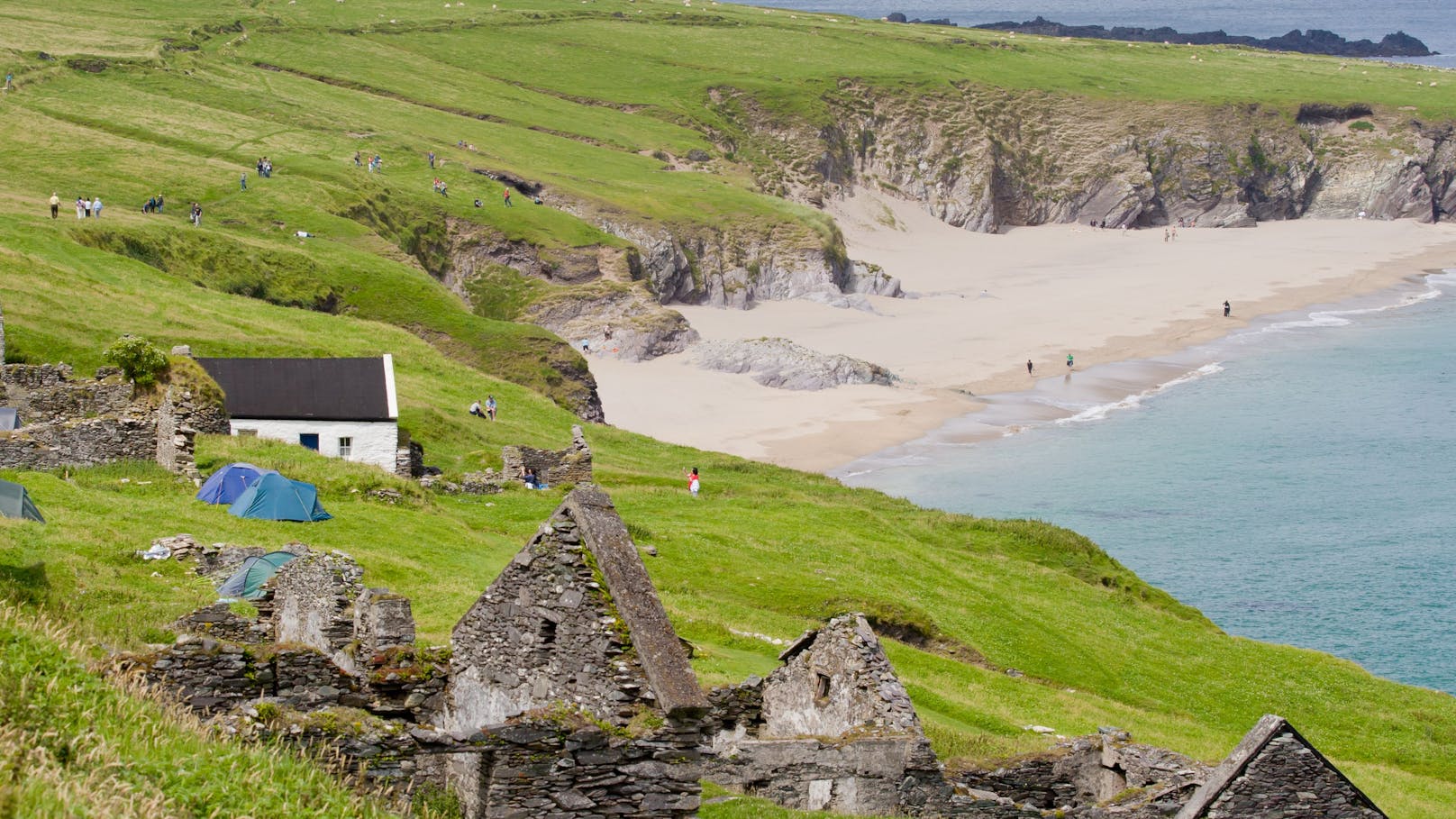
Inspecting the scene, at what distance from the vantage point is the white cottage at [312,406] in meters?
53.1

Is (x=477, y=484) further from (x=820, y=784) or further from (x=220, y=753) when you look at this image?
(x=220, y=753)

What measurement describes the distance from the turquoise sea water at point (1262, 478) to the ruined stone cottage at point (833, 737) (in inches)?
1803

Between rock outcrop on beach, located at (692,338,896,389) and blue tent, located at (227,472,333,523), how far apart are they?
7836cm

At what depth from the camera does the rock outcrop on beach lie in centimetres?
11562

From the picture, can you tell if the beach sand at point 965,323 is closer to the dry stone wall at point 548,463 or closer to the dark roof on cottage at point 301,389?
the dry stone wall at point 548,463

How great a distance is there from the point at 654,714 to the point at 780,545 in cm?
3760

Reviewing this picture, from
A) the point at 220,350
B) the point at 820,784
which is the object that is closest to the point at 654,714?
the point at 820,784

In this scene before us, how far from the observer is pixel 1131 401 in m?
114

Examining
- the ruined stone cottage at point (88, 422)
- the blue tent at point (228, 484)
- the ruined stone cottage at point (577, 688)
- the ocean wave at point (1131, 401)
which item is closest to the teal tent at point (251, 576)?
the blue tent at point (228, 484)

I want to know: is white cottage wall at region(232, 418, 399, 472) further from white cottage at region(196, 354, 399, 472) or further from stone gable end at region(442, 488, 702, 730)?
stone gable end at region(442, 488, 702, 730)

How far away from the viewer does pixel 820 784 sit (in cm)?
1947

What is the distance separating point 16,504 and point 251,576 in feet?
18.6

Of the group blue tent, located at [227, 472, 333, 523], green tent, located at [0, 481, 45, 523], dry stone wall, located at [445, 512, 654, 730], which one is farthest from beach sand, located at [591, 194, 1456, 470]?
dry stone wall, located at [445, 512, 654, 730]

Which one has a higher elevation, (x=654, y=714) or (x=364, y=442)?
(x=654, y=714)
